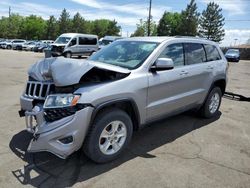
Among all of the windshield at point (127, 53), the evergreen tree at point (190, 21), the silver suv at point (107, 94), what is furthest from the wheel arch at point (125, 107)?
the evergreen tree at point (190, 21)

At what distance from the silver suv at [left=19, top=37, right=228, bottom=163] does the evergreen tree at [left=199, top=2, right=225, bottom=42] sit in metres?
63.2

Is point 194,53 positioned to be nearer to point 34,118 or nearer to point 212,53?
point 212,53

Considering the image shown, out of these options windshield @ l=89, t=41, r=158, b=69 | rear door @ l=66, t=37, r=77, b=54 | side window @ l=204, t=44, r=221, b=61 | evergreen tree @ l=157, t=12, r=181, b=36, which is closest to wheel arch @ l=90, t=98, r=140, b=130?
windshield @ l=89, t=41, r=158, b=69

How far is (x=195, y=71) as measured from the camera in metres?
5.32

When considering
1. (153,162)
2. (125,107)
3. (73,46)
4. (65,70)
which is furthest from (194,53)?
(73,46)

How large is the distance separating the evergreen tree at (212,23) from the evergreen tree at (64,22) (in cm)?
3214

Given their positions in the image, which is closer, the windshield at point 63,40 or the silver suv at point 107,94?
the silver suv at point 107,94

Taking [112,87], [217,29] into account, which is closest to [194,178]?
[112,87]

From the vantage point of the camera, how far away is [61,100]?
3.52 m

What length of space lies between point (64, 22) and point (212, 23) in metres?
35.4

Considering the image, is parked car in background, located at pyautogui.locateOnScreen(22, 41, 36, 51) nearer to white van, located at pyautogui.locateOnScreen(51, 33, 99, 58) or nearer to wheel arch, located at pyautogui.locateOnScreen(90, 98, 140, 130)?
white van, located at pyautogui.locateOnScreen(51, 33, 99, 58)

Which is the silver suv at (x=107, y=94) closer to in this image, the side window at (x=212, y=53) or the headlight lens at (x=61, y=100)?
the headlight lens at (x=61, y=100)

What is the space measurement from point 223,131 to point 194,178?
84.3 inches

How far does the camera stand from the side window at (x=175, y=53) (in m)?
Answer: 4.74
